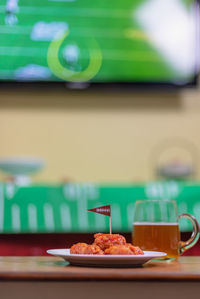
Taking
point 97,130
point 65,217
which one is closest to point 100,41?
point 97,130

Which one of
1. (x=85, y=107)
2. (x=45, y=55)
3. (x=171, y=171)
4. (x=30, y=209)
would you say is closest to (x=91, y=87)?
(x=85, y=107)

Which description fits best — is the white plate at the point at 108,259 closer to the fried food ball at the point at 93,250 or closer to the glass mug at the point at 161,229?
the fried food ball at the point at 93,250

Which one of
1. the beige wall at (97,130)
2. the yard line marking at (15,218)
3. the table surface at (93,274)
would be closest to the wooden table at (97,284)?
the table surface at (93,274)

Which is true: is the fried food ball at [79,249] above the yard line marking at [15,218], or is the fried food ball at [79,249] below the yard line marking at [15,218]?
below

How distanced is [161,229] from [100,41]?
6.33ft

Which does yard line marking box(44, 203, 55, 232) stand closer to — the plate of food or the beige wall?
the beige wall

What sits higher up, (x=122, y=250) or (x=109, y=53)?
(x=109, y=53)

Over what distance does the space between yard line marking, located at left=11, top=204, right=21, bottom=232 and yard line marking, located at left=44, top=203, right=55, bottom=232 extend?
10cm

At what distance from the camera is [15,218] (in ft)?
6.23

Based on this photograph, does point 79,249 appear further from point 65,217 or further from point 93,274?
point 65,217

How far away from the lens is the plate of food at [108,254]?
0.82 meters

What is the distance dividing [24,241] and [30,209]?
5.0 inches

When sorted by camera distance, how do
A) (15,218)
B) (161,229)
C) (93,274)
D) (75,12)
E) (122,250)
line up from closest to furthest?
(93,274)
(122,250)
(161,229)
(15,218)
(75,12)

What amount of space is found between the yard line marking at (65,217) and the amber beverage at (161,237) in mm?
906
